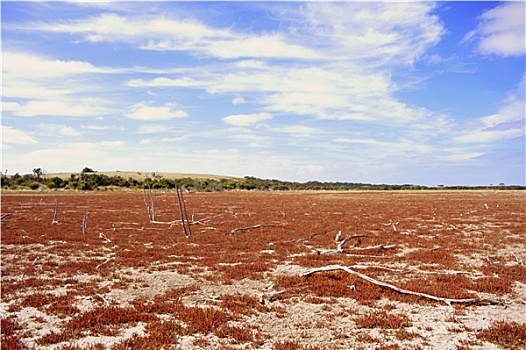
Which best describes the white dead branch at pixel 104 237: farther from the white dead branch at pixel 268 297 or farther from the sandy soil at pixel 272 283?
the white dead branch at pixel 268 297

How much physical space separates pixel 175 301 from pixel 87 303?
2.43 m

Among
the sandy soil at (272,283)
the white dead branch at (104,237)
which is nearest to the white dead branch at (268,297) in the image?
the sandy soil at (272,283)

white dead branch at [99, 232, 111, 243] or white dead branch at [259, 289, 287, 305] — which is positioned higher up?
white dead branch at [259, 289, 287, 305]

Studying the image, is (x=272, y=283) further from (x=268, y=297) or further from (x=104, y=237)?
(x=104, y=237)

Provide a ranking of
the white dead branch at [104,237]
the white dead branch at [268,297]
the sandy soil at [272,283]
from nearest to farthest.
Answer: the sandy soil at [272,283] < the white dead branch at [268,297] < the white dead branch at [104,237]

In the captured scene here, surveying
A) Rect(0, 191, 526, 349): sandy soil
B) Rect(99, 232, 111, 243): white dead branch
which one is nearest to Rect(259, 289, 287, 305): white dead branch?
Rect(0, 191, 526, 349): sandy soil

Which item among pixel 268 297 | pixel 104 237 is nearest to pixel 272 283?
pixel 268 297

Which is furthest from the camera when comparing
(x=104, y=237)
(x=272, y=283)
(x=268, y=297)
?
(x=104, y=237)

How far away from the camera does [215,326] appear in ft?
29.3

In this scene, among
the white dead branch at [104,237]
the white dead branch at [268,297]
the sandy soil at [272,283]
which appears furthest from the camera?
the white dead branch at [104,237]

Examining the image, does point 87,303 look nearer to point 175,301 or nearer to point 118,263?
point 175,301

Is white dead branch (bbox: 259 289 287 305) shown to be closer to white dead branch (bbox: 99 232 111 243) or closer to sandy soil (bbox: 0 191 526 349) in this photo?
sandy soil (bbox: 0 191 526 349)

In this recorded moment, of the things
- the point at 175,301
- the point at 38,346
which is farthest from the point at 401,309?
the point at 38,346

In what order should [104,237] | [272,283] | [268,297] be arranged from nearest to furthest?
1. [268,297]
2. [272,283]
3. [104,237]
